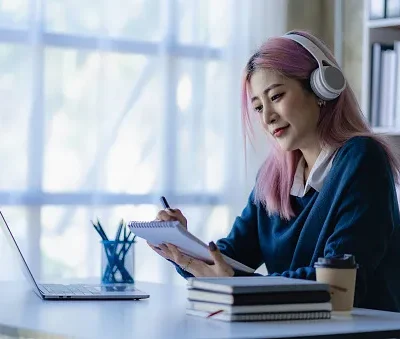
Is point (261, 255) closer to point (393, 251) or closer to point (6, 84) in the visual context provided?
point (393, 251)

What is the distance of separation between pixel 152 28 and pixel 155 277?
0.97 m

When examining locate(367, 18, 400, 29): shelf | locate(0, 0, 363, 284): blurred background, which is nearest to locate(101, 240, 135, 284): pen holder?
locate(0, 0, 363, 284): blurred background

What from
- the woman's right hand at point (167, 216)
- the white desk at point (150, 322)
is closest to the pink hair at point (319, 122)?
the woman's right hand at point (167, 216)

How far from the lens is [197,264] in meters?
2.09

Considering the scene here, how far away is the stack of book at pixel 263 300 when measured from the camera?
1.51m

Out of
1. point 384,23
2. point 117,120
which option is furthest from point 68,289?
point 384,23

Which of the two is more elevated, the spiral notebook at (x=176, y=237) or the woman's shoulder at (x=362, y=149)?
the woman's shoulder at (x=362, y=149)

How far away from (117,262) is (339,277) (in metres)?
0.69

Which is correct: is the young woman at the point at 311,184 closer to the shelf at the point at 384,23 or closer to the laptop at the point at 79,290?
the laptop at the point at 79,290

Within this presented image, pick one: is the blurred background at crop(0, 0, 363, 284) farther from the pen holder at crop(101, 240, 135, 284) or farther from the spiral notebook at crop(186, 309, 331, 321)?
the spiral notebook at crop(186, 309, 331, 321)

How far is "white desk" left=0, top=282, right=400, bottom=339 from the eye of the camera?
1.41 metres

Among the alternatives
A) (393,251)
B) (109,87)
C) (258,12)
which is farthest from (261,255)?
(258,12)

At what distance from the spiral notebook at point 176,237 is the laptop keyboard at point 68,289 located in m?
0.17

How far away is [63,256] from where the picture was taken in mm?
3301
